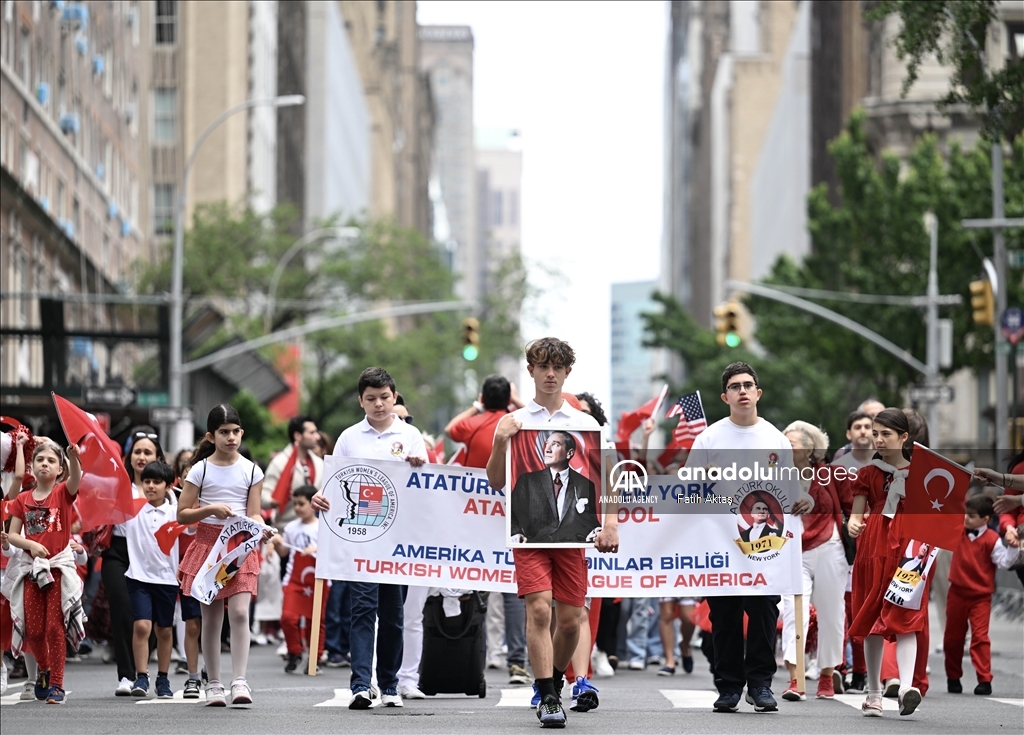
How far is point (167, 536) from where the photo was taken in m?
13.0

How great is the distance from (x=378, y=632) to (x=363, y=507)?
970 millimetres

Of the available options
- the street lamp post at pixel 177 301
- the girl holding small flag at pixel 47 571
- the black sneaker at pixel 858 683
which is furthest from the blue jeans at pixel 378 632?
the street lamp post at pixel 177 301

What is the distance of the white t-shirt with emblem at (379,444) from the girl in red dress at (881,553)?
272cm

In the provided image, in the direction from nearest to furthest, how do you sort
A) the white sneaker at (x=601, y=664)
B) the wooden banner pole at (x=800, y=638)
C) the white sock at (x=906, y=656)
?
the white sock at (x=906, y=656) < the wooden banner pole at (x=800, y=638) < the white sneaker at (x=601, y=664)

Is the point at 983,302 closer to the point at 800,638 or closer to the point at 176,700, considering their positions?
the point at 800,638

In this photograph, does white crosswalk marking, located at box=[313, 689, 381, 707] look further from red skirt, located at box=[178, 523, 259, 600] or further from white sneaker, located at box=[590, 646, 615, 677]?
white sneaker, located at box=[590, 646, 615, 677]

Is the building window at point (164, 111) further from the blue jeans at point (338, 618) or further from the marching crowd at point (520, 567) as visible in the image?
the marching crowd at point (520, 567)

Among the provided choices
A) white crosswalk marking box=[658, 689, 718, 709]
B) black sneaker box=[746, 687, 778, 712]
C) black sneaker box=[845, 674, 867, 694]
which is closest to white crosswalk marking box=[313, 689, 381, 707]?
white crosswalk marking box=[658, 689, 718, 709]

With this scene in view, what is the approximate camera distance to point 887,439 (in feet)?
36.7

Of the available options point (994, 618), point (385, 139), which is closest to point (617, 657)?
point (994, 618)

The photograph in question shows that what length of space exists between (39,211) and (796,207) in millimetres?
59340

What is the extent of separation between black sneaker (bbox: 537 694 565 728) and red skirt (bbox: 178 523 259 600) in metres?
2.14

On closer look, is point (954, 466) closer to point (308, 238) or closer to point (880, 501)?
point (880, 501)

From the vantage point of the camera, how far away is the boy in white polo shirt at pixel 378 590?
11461mm
